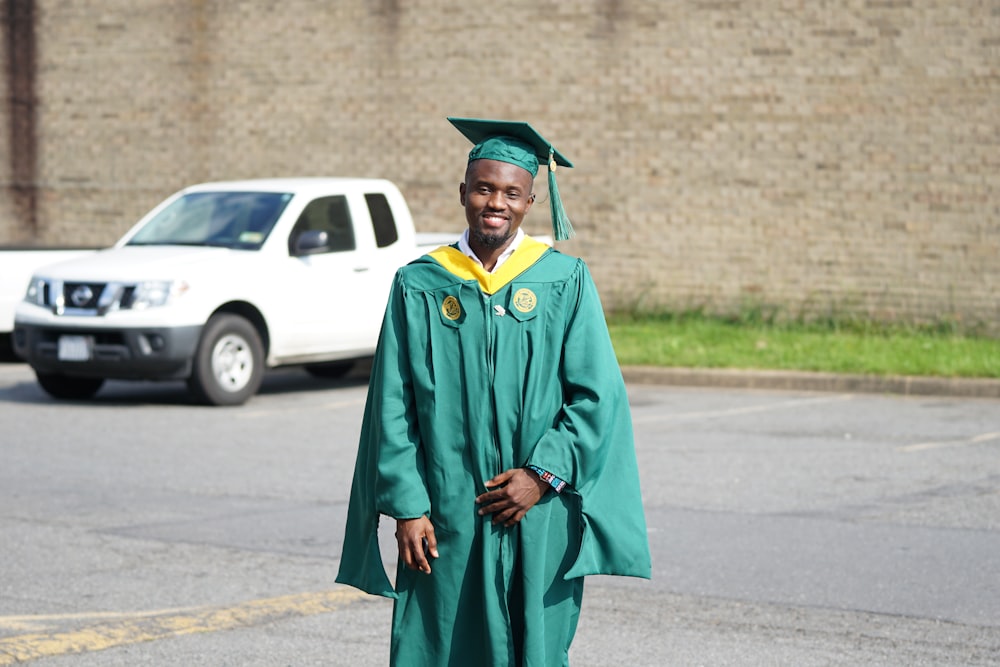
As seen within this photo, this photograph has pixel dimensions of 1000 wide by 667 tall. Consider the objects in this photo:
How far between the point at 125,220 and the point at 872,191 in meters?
10.2

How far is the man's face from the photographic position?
12.2 feet

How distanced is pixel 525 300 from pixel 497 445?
349 millimetres

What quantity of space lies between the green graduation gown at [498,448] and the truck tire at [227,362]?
9.09 meters

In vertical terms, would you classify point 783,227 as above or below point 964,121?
below

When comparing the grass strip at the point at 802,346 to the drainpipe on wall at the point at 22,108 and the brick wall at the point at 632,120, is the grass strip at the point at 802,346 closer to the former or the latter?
the brick wall at the point at 632,120

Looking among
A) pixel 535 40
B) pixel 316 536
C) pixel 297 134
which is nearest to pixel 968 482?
pixel 316 536

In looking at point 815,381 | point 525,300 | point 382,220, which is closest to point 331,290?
point 382,220

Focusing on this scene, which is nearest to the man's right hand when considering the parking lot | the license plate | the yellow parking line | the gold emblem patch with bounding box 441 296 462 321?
the gold emblem patch with bounding box 441 296 462 321

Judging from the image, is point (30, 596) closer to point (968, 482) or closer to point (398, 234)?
point (968, 482)

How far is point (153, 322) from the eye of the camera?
12.3 m

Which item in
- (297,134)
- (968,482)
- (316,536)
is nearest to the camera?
(316,536)

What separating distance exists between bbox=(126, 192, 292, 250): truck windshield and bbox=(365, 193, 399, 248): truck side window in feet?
2.89

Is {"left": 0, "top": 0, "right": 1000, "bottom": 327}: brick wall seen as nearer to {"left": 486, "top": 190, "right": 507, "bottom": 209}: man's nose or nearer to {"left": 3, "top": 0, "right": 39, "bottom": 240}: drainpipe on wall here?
{"left": 3, "top": 0, "right": 39, "bottom": 240}: drainpipe on wall

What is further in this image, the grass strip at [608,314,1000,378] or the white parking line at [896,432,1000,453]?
the grass strip at [608,314,1000,378]
